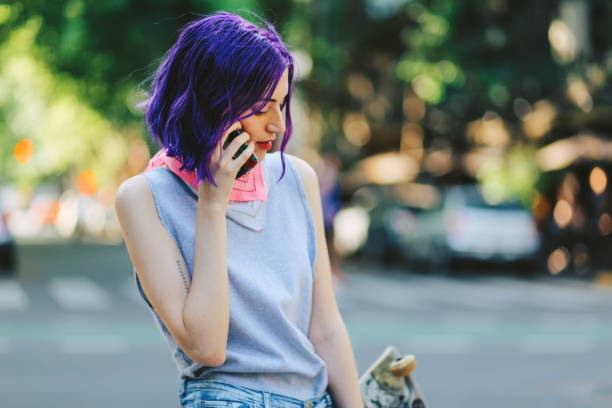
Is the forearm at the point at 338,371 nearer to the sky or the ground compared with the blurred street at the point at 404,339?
nearer to the sky

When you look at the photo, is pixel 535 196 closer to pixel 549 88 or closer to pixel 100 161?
pixel 549 88

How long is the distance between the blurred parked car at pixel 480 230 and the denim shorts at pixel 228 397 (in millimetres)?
17087

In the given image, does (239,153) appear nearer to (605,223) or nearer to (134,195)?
(134,195)

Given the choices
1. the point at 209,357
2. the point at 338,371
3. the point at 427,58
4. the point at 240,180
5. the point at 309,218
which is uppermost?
the point at 240,180

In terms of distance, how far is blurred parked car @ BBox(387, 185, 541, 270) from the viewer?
18.7 meters

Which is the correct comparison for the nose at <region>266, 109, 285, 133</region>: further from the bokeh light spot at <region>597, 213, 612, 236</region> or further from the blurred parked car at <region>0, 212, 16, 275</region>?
the bokeh light spot at <region>597, 213, 612, 236</region>

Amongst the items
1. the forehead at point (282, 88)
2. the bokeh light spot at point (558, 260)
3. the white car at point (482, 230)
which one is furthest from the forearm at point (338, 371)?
the bokeh light spot at point (558, 260)

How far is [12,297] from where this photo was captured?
13.8m

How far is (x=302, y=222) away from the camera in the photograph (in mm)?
2148

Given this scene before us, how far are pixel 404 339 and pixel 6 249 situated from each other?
9.72 meters

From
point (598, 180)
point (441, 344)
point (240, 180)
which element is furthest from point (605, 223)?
point (240, 180)

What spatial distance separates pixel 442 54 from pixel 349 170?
1379 cm

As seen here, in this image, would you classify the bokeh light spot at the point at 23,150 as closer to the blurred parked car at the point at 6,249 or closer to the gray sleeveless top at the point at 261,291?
the blurred parked car at the point at 6,249

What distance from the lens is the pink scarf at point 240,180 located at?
6.56 ft
